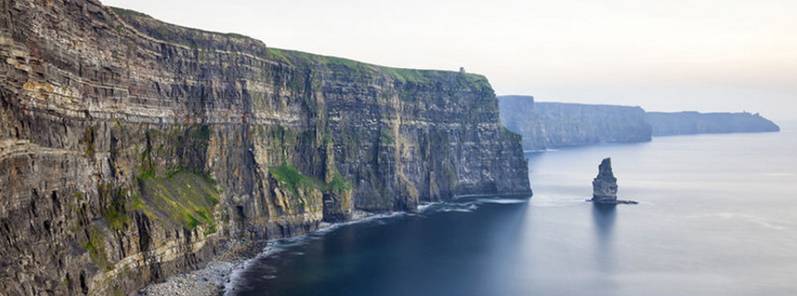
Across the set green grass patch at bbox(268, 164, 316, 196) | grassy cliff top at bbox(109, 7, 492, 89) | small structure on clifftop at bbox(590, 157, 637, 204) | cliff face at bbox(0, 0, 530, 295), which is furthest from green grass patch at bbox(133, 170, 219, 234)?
small structure on clifftop at bbox(590, 157, 637, 204)

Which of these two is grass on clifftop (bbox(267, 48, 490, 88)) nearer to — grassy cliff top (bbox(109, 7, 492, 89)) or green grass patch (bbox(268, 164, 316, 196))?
grassy cliff top (bbox(109, 7, 492, 89))

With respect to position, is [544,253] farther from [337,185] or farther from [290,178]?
[290,178]

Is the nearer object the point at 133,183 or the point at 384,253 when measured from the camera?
the point at 133,183

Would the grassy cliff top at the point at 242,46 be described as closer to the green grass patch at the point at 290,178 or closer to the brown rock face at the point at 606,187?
the green grass patch at the point at 290,178

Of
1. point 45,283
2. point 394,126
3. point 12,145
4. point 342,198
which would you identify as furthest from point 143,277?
point 394,126

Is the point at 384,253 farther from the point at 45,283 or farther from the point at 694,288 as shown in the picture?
the point at 45,283
